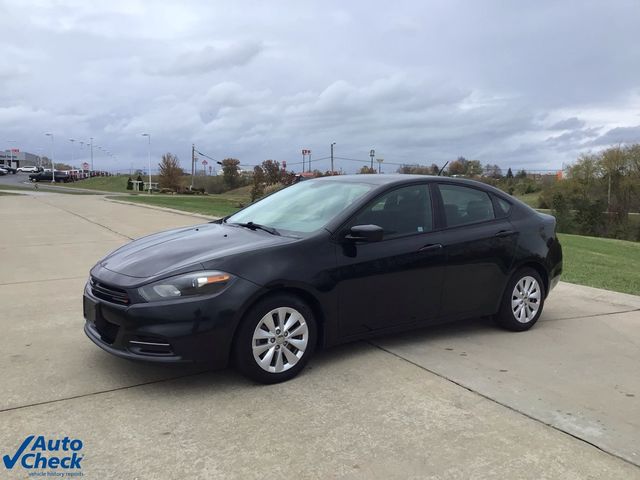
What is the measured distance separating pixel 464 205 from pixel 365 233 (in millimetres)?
1512

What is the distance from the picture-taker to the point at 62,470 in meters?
2.99

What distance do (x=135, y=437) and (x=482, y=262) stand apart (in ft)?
11.1

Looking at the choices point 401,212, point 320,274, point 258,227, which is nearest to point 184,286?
point 320,274

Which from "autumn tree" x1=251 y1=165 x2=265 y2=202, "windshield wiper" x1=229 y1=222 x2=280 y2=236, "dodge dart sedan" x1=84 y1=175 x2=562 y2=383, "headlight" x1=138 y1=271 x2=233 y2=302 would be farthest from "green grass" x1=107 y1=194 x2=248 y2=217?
"headlight" x1=138 y1=271 x2=233 y2=302

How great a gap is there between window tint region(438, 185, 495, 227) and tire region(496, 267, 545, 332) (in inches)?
27.3

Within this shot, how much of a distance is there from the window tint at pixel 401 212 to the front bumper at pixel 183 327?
1301 mm

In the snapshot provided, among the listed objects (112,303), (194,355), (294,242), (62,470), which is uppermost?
(294,242)

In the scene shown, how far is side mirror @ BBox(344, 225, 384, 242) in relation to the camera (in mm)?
4391

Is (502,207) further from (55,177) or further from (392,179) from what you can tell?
(55,177)

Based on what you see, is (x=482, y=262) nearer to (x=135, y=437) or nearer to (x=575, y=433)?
(x=575, y=433)

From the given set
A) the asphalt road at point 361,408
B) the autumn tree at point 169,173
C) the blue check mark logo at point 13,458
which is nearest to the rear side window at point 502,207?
the asphalt road at point 361,408

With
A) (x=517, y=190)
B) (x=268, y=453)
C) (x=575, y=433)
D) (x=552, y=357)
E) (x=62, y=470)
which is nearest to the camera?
(x=62, y=470)

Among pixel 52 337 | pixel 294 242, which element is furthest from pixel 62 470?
pixel 52 337

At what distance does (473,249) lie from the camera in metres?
5.25
